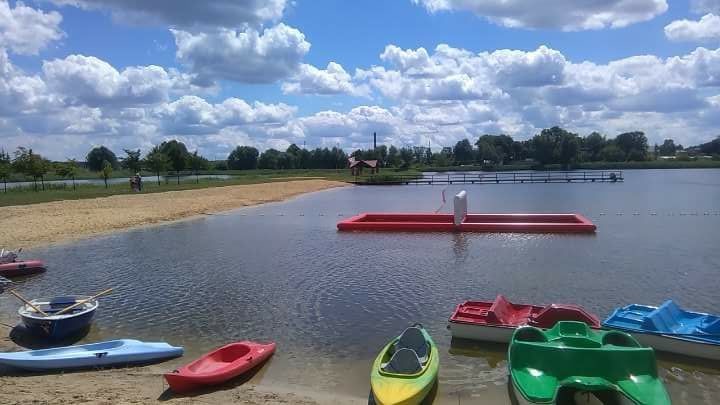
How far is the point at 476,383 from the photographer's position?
31.3 feet

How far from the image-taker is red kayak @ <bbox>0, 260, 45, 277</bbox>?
60.9ft

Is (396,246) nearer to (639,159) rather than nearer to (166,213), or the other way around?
(166,213)

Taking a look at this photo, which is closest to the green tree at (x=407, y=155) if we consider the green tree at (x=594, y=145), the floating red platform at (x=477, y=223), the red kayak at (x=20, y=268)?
the green tree at (x=594, y=145)

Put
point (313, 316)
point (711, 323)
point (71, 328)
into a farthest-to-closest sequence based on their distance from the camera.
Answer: point (313, 316) → point (71, 328) → point (711, 323)

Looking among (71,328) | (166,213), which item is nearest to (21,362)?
(71,328)

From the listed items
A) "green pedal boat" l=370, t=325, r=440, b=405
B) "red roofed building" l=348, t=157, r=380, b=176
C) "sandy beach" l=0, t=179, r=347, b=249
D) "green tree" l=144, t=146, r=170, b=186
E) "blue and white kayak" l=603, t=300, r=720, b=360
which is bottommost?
"blue and white kayak" l=603, t=300, r=720, b=360

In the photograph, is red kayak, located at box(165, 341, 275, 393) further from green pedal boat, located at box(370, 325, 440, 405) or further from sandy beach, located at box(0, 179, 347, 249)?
sandy beach, located at box(0, 179, 347, 249)

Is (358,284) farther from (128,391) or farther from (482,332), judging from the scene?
(128,391)

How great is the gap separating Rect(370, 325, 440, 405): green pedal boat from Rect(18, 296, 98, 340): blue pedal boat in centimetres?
714

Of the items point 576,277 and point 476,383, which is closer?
point 476,383

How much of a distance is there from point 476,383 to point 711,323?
501 cm

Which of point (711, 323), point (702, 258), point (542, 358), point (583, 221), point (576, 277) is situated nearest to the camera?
point (542, 358)

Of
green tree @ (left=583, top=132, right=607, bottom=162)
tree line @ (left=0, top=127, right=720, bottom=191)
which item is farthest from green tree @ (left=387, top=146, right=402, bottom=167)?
green tree @ (left=583, top=132, right=607, bottom=162)

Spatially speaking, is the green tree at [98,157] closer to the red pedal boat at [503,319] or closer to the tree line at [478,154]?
the tree line at [478,154]
